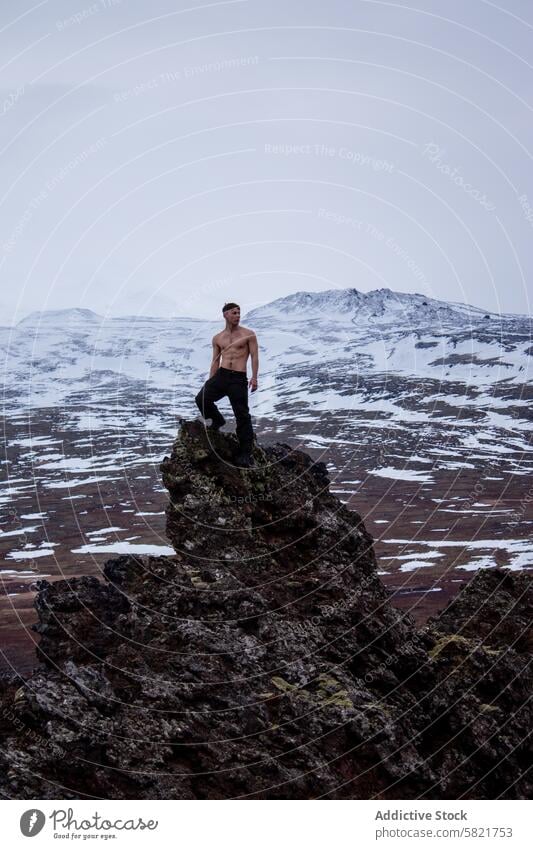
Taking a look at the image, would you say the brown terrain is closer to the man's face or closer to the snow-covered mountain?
the snow-covered mountain

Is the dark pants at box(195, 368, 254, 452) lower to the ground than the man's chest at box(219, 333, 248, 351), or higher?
lower

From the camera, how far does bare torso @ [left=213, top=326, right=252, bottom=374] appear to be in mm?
12234

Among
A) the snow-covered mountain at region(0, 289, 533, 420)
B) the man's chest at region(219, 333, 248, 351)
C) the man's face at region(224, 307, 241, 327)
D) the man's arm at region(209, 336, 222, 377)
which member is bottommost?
the snow-covered mountain at region(0, 289, 533, 420)

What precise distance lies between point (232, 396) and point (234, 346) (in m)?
0.71

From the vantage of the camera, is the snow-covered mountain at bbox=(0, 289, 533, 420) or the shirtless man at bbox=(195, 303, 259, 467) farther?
the snow-covered mountain at bbox=(0, 289, 533, 420)

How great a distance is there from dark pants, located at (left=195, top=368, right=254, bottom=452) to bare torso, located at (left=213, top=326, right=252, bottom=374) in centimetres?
11

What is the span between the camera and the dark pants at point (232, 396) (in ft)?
40.3

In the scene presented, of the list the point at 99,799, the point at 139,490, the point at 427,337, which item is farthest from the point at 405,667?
the point at 427,337

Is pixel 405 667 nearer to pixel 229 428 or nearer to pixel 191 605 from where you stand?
pixel 191 605

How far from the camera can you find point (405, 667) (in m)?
11.6

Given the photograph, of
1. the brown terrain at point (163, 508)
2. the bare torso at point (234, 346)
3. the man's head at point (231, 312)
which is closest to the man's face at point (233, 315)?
the man's head at point (231, 312)

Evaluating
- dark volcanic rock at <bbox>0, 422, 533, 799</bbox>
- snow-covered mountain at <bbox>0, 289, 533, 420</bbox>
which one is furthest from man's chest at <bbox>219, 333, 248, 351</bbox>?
snow-covered mountain at <bbox>0, 289, 533, 420</bbox>

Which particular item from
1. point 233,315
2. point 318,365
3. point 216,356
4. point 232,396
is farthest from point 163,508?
point 318,365

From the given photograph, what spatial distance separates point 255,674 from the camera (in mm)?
10305
